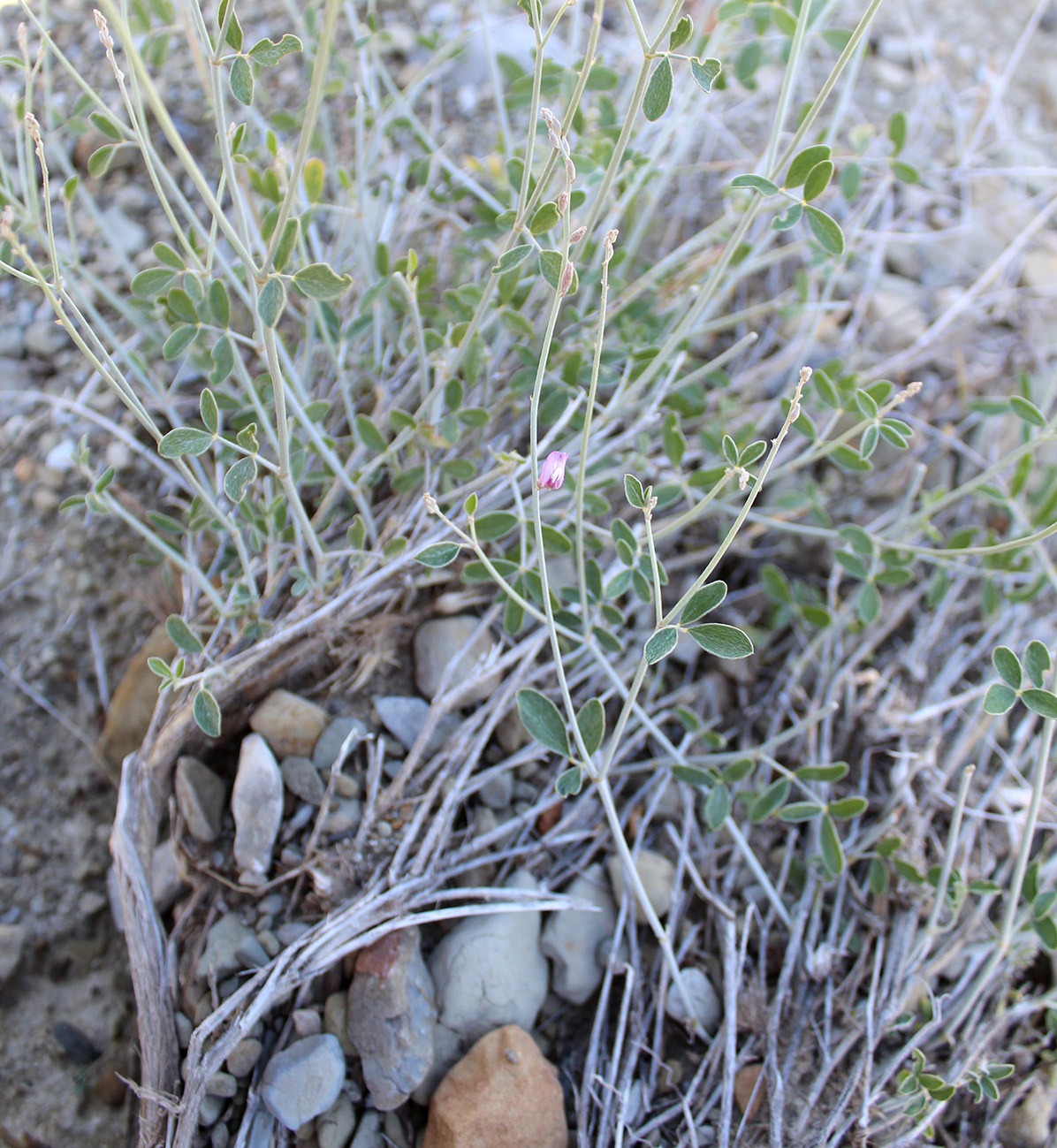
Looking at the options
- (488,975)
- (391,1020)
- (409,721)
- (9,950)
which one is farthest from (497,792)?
(9,950)

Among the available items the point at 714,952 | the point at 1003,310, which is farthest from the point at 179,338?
the point at 1003,310

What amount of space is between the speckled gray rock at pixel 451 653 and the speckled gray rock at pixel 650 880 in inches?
15.3

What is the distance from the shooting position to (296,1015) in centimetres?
144

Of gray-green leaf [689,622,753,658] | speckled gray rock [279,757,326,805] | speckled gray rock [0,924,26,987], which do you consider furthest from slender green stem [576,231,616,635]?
speckled gray rock [0,924,26,987]

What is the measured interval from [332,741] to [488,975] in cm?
47

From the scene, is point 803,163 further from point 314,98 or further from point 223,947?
point 223,947

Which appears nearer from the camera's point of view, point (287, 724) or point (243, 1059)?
point (243, 1059)

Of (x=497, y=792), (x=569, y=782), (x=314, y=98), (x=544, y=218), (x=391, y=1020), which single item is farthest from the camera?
(x=497, y=792)

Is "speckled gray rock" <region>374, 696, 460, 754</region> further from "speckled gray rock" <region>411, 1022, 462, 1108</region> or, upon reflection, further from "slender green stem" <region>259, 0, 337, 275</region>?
"slender green stem" <region>259, 0, 337, 275</region>

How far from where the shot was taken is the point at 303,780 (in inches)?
62.8

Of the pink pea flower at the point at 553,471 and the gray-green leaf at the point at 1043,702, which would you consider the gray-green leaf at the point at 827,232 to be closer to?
the pink pea flower at the point at 553,471

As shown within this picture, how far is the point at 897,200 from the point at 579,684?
1.68 meters

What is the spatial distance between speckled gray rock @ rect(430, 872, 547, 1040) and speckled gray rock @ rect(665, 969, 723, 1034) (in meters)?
0.22

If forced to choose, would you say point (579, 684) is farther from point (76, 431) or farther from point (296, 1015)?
point (76, 431)
